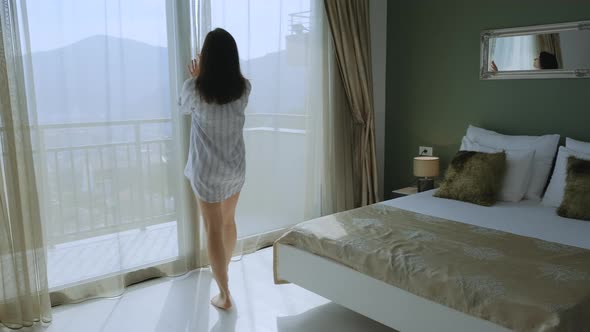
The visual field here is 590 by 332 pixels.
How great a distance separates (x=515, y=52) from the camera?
362cm

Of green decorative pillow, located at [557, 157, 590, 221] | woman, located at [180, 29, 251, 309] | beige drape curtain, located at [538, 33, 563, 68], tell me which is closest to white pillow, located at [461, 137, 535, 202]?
green decorative pillow, located at [557, 157, 590, 221]

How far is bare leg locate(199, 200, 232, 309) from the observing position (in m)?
2.87

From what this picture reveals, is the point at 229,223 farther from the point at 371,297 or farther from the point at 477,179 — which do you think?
the point at 477,179

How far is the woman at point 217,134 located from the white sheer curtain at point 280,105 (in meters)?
0.78

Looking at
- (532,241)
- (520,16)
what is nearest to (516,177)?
(532,241)

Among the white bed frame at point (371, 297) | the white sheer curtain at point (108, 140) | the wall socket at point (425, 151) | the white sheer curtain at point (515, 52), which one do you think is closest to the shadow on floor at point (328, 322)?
the white bed frame at point (371, 297)

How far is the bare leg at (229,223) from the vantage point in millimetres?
2979

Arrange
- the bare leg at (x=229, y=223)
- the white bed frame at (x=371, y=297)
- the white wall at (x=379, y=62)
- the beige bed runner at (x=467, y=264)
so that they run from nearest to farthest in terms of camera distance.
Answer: the beige bed runner at (x=467, y=264), the white bed frame at (x=371, y=297), the bare leg at (x=229, y=223), the white wall at (x=379, y=62)

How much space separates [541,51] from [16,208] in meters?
3.50

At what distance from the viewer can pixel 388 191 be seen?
15.2ft

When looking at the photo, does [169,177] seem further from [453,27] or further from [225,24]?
[453,27]

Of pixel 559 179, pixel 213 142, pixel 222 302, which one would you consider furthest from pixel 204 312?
pixel 559 179

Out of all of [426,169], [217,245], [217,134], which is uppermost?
[217,134]

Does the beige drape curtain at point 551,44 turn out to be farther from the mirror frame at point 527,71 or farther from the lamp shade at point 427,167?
the lamp shade at point 427,167
